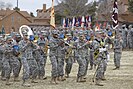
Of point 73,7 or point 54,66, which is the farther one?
point 73,7

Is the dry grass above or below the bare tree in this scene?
below

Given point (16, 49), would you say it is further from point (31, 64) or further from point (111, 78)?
point (111, 78)

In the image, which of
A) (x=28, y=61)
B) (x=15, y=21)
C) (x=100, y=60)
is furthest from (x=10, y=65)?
(x=15, y=21)

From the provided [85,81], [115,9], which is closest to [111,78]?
[85,81]

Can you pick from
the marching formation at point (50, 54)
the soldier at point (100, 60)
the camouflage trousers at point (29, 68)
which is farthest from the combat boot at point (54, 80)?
the soldier at point (100, 60)

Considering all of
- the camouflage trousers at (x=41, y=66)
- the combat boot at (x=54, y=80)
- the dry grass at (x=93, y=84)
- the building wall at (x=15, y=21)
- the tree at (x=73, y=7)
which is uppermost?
the tree at (x=73, y=7)

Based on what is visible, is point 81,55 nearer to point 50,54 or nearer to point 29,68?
point 50,54

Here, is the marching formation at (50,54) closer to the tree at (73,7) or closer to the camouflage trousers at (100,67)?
the camouflage trousers at (100,67)

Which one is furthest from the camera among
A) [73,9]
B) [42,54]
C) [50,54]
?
[73,9]

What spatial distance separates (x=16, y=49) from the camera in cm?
1683

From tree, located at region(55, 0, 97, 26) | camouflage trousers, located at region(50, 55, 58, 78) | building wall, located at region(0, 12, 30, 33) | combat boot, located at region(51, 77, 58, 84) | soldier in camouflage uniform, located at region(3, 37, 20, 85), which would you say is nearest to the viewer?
soldier in camouflage uniform, located at region(3, 37, 20, 85)

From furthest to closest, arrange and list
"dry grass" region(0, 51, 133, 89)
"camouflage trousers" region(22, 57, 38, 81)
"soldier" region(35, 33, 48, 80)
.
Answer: "soldier" region(35, 33, 48, 80)
"dry grass" region(0, 51, 133, 89)
"camouflage trousers" region(22, 57, 38, 81)

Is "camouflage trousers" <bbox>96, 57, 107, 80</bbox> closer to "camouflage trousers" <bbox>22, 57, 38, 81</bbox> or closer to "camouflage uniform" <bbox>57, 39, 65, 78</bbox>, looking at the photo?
"camouflage uniform" <bbox>57, 39, 65, 78</bbox>

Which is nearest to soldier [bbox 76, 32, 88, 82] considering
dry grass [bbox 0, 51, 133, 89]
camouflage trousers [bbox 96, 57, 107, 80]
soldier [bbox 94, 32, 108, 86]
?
dry grass [bbox 0, 51, 133, 89]
